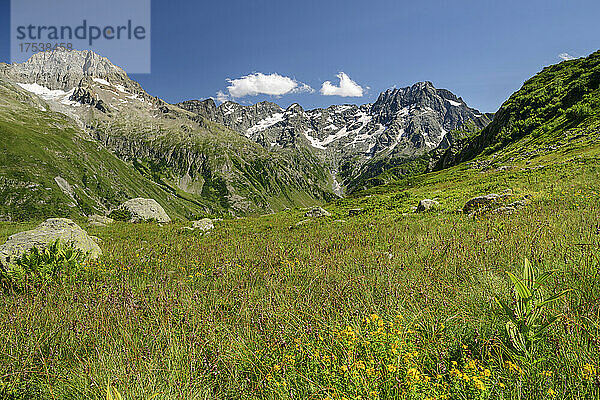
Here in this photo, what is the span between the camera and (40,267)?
6129mm

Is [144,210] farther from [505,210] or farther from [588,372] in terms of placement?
[588,372]

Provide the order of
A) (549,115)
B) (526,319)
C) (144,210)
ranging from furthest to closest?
(549,115) → (144,210) → (526,319)

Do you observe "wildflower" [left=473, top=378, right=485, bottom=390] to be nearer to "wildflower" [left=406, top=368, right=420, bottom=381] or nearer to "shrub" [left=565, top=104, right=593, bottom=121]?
"wildflower" [left=406, top=368, right=420, bottom=381]

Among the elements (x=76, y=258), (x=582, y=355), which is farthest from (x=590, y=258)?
(x=76, y=258)

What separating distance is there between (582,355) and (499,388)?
2.57 ft

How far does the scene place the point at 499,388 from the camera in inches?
95.3

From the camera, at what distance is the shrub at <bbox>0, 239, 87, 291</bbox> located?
19.1ft

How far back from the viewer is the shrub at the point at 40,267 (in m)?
5.81

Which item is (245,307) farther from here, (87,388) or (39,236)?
(39,236)

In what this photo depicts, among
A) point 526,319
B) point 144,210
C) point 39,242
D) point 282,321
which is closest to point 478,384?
point 526,319

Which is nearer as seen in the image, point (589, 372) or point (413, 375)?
point (589, 372)

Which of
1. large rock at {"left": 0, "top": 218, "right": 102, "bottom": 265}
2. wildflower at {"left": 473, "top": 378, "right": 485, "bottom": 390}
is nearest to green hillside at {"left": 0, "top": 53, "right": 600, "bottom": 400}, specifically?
wildflower at {"left": 473, "top": 378, "right": 485, "bottom": 390}

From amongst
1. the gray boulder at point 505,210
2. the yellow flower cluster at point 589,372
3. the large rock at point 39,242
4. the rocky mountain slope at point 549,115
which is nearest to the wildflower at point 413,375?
the yellow flower cluster at point 589,372

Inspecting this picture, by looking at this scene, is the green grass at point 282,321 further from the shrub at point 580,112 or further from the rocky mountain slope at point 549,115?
the shrub at point 580,112
